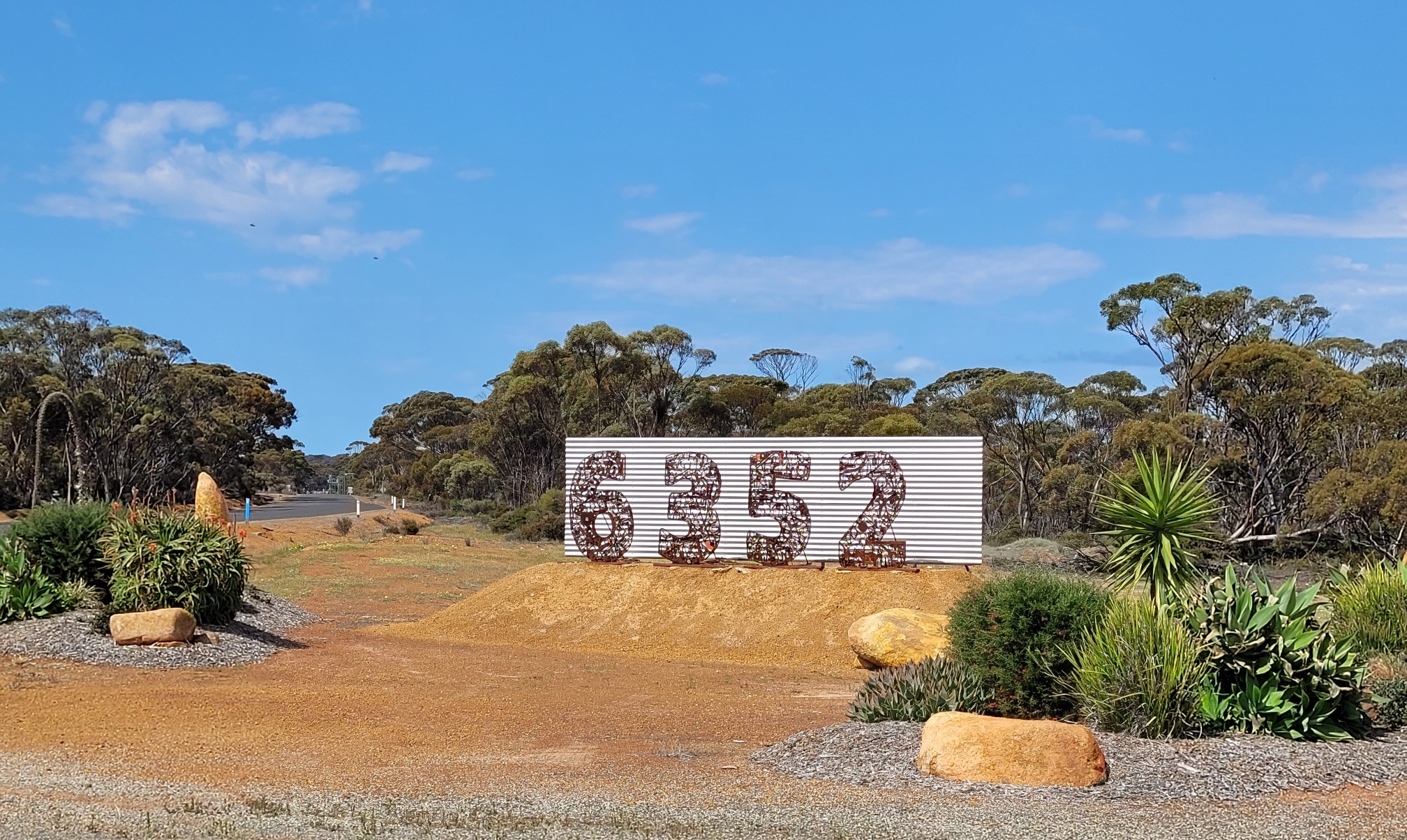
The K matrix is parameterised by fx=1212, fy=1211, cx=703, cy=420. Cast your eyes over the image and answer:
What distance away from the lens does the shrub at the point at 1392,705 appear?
10758 millimetres

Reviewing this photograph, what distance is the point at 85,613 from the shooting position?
16.1 metres

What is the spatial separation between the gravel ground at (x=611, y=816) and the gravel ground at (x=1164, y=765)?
0.79ft

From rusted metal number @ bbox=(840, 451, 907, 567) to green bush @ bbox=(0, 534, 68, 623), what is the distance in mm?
12740

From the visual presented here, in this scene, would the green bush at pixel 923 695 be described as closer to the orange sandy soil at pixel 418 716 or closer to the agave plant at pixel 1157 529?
the orange sandy soil at pixel 418 716

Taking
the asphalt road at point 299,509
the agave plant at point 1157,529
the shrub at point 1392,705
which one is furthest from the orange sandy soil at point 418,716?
Result: the asphalt road at point 299,509

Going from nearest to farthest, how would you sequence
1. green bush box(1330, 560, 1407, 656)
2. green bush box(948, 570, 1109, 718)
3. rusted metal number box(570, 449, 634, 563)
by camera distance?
green bush box(948, 570, 1109, 718)
green bush box(1330, 560, 1407, 656)
rusted metal number box(570, 449, 634, 563)

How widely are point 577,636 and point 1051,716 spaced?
11.4m

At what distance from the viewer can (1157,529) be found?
13.9 metres

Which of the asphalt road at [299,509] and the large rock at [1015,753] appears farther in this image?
the asphalt road at [299,509]

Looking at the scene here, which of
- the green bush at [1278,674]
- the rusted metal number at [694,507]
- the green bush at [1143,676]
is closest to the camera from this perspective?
the green bush at [1143,676]

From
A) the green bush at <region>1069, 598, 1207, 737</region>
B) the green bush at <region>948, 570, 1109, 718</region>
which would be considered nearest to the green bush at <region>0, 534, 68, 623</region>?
the green bush at <region>948, 570, 1109, 718</region>

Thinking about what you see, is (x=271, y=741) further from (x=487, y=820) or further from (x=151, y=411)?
(x=151, y=411)

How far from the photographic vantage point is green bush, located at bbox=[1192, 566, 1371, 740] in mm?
9906

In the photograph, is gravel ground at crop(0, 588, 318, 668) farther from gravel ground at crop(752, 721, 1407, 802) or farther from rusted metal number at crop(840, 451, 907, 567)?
rusted metal number at crop(840, 451, 907, 567)
